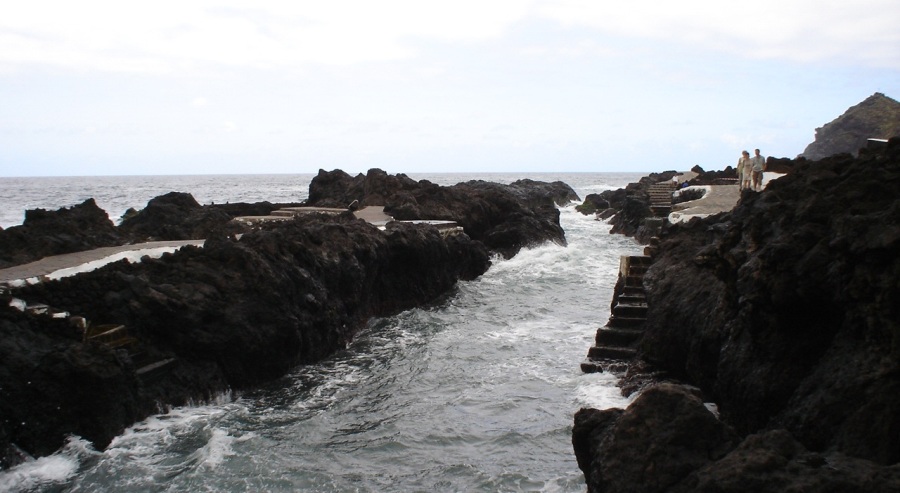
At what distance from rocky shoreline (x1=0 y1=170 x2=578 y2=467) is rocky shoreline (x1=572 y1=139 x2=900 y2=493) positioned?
223 inches

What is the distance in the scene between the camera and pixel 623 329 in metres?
12.3

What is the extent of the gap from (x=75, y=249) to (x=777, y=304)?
11851 mm

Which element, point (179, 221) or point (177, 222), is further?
point (179, 221)

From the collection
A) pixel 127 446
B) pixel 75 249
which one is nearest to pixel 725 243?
pixel 127 446

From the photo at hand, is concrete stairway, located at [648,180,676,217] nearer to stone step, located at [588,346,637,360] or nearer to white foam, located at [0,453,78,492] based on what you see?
stone step, located at [588,346,637,360]

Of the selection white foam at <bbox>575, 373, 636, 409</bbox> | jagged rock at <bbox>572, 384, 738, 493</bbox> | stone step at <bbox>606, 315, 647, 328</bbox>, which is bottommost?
white foam at <bbox>575, 373, 636, 409</bbox>

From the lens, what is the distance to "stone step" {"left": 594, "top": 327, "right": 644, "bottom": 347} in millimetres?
11922

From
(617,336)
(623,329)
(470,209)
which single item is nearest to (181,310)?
(617,336)

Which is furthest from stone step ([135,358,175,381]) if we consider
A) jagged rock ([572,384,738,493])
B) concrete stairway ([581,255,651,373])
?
jagged rock ([572,384,738,493])

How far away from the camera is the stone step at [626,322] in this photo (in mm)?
12242

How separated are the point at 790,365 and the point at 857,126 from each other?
77077 mm

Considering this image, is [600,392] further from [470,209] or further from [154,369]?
[470,209]

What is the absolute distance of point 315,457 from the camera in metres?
8.65

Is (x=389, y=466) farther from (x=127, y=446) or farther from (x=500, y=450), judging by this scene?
(x=127, y=446)
